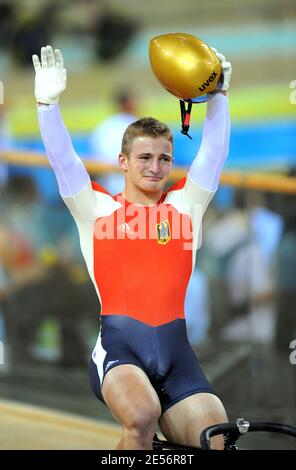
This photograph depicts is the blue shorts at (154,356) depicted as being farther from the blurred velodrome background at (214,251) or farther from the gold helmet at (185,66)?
the blurred velodrome background at (214,251)

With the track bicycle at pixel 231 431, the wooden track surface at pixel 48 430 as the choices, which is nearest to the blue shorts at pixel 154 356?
the track bicycle at pixel 231 431

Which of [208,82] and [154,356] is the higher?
[208,82]

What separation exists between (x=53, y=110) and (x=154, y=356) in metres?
1.01

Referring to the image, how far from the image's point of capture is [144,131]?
3.77m

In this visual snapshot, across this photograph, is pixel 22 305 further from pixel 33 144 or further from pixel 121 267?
pixel 121 267

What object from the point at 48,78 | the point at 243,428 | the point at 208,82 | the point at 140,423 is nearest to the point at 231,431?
the point at 243,428

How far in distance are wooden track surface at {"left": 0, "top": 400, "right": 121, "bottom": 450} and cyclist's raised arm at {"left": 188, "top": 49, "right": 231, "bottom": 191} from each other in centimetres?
189

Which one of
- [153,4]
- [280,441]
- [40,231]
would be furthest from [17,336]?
[153,4]

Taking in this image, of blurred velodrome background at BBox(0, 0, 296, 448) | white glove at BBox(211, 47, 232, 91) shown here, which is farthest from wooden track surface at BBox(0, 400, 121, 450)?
white glove at BBox(211, 47, 232, 91)

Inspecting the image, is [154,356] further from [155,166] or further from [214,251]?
[214,251]

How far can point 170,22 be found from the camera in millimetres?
8453

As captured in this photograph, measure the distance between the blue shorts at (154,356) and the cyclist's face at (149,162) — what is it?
53 centimetres

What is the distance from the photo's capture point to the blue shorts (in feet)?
11.9

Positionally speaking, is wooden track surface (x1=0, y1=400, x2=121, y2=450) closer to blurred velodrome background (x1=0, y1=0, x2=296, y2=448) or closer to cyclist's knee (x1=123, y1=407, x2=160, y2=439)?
blurred velodrome background (x1=0, y1=0, x2=296, y2=448)
